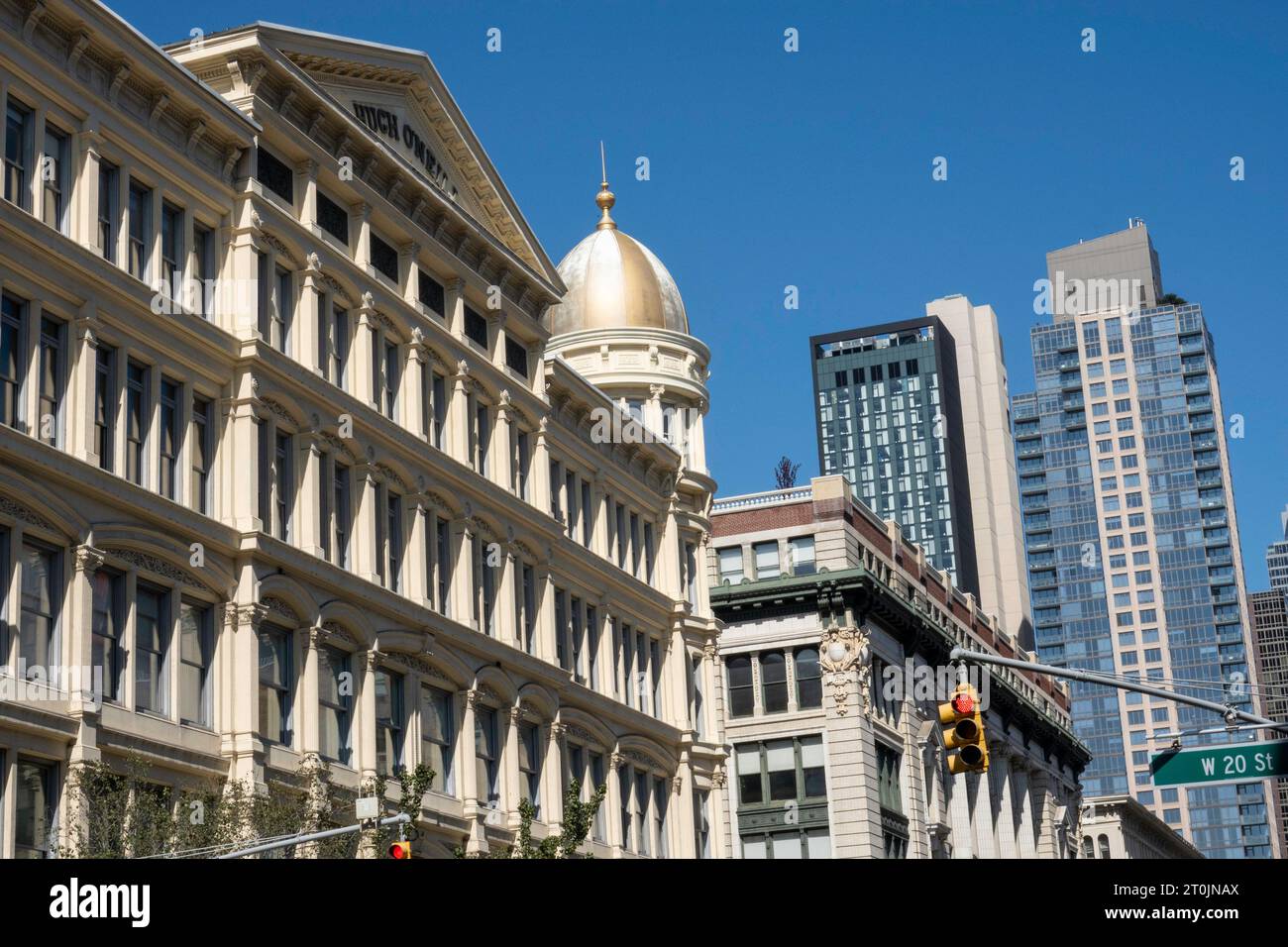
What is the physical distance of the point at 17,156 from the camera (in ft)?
118

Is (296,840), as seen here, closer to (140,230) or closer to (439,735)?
(140,230)

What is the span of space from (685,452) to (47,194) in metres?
33.9

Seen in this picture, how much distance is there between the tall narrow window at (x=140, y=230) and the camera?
38.8 m

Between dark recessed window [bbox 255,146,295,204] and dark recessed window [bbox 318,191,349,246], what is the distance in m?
1.15

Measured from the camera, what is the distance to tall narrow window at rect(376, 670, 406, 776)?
1751 inches

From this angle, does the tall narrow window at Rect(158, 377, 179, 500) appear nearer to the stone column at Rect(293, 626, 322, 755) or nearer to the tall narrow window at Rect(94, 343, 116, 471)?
the tall narrow window at Rect(94, 343, 116, 471)

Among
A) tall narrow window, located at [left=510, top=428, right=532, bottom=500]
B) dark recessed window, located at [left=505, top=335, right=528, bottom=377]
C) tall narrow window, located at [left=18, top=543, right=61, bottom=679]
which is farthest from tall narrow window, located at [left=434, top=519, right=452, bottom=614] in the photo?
tall narrow window, located at [left=18, top=543, right=61, bottom=679]

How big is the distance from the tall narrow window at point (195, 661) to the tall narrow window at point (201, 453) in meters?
2.16

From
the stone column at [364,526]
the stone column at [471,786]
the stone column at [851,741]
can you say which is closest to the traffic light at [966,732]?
the stone column at [364,526]
